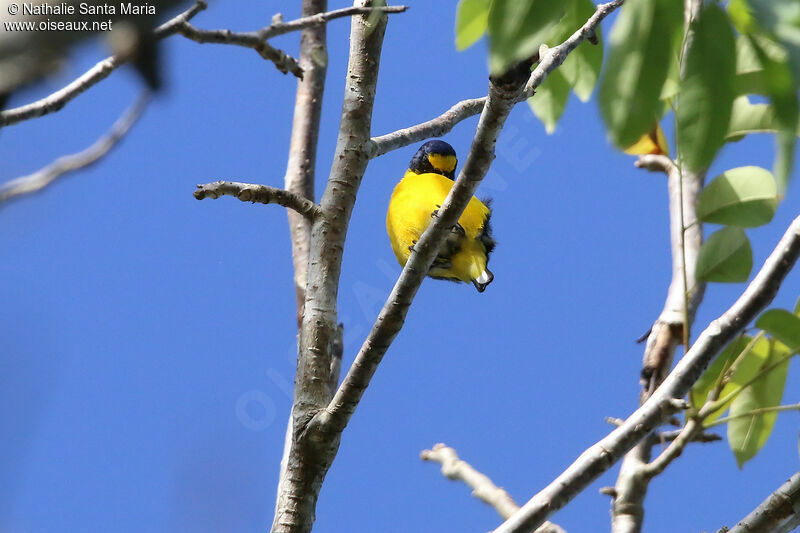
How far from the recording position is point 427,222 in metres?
4.14

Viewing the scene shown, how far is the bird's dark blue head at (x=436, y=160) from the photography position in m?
4.99

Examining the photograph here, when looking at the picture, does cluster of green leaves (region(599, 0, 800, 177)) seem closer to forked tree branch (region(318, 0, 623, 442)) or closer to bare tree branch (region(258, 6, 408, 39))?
bare tree branch (region(258, 6, 408, 39))

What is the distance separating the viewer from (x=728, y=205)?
175cm

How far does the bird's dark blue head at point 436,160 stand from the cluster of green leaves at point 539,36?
3144 mm

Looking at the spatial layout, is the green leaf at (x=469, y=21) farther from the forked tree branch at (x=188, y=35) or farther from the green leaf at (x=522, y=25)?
the green leaf at (x=522, y=25)

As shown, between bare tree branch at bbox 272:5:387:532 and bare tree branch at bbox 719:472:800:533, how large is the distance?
37.4 inches

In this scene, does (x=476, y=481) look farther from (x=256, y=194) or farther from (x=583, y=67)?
(x=583, y=67)

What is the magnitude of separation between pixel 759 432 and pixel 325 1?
7.86ft

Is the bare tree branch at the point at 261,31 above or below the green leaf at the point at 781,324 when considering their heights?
above

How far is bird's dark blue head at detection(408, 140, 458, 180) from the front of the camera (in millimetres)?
4988

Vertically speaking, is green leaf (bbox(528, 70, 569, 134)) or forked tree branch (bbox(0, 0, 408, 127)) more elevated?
green leaf (bbox(528, 70, 569, 134))

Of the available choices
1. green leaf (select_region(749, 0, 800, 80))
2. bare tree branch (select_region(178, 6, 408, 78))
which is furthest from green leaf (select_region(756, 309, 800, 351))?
green leaf (select_region(749, 0, 800, 80))

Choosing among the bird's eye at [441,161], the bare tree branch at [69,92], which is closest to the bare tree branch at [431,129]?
the bare tree branch at [69,92]

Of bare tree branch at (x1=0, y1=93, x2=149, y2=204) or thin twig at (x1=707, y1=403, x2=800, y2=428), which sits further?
thin twig at (x1=707, y1=403, x2=800, y2=428)
